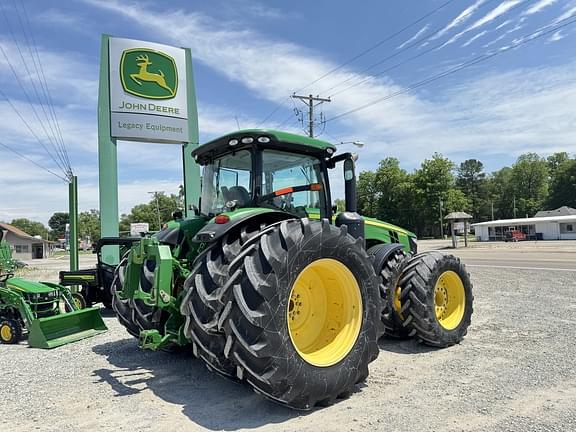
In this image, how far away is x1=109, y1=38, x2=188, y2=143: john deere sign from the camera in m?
12.8

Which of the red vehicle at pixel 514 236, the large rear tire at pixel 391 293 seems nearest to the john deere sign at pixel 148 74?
the large rear tire at pixel 391 293

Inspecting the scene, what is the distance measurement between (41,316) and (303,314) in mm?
5225

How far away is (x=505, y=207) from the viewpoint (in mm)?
92500

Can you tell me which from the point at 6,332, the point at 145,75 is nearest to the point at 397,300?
the point at 6,332

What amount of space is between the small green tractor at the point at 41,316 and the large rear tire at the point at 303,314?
4.22 m

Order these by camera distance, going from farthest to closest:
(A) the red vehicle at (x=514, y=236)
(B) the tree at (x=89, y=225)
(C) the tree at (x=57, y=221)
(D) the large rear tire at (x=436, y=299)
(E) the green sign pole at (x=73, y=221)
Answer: (C) the tree at (x=57, y=221), (B) the tree at (x=89, y=225), (A) the red vehicle at (x=514, y=236), (E) the green sign pole at (x=73, y=221), (D) the large rear tire at (x=436, y=299)

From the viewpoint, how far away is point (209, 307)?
140 inches

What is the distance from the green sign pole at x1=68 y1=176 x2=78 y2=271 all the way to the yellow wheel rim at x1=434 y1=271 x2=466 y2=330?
10.5 metres

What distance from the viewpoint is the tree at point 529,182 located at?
86.9 m

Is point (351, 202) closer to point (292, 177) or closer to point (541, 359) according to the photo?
point (292, 177)

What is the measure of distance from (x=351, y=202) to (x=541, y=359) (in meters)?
2.76

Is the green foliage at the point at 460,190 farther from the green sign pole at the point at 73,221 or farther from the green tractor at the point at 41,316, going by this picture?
the green tractor at the point at 41,316

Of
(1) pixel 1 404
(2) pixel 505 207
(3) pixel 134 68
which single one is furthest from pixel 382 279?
(2) pixel 505 207

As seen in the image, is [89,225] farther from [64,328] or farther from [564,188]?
[64,328]
